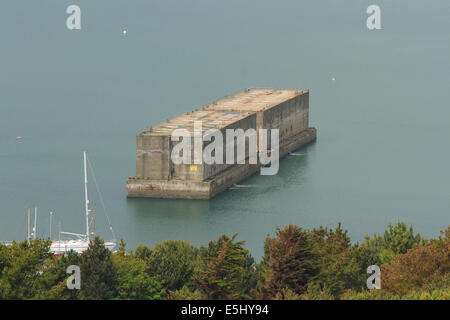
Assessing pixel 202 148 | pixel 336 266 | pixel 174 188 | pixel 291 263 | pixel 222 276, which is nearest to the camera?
pixel 291 263

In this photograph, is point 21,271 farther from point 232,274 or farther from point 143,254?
point 143,254

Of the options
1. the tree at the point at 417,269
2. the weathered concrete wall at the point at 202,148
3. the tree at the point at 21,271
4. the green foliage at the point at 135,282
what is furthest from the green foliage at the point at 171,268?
the weathered concrete wall at the point at 202,148

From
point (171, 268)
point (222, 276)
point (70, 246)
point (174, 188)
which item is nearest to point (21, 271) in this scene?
point (222, 276)

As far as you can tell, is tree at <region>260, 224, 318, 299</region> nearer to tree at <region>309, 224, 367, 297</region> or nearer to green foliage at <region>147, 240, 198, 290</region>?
tree at <region>309, 224, 367, 297</region>

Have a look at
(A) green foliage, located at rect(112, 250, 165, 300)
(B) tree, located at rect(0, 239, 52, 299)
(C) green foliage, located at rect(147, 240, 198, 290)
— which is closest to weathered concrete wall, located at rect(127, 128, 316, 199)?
(C) green foliage, located at rect(147, 240, 198, 290)
